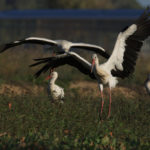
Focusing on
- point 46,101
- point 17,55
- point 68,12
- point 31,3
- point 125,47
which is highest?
point 125,47

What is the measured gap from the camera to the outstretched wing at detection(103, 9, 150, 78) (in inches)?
347

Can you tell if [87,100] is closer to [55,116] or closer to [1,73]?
[55,116]

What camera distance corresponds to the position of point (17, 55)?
15.9 metres

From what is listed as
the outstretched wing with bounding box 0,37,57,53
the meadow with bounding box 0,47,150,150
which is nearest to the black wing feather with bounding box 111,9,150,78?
the meadow with bounding box 0,47,150,150

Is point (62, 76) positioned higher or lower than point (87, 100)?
lower

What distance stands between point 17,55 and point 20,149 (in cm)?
1092

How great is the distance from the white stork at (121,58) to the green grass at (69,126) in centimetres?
82

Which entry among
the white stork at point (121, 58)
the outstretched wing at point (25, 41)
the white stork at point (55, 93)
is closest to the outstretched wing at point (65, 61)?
the white stork at point (121, 58)

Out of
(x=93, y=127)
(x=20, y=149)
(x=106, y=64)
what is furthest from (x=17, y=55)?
(x=20, y=149)

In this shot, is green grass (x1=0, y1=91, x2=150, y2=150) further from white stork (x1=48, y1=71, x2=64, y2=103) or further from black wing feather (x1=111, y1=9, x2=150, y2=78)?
black wing feather (x1=111, y1=9, x2=150, y2=78)

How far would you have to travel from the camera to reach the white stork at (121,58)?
880 centimetres

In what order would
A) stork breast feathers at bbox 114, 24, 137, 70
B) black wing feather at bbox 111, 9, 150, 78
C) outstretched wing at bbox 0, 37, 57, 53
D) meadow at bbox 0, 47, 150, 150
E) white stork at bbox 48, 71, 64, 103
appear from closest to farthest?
meadow at bbox 0, 47, 150, 150 → stork breast feathers at bbox 114, 24, 137, 70 → black wing feather at bbox 111, 9, 150, 78 → white stork at bbox 48, 71, 64, 103 → outstretched wing at bbox 0, 37, 57, 53

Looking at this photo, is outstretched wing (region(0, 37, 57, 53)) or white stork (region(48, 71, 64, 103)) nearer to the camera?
white stork (region(48, 71, 64, 103))

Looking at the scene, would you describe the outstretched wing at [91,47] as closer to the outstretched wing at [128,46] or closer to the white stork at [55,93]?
the outstretched wing at [128,46]
